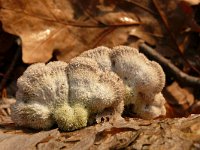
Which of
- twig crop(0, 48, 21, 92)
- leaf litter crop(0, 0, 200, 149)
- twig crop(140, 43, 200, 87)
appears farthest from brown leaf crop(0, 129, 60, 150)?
twig crop(140, 43, 200, 87)

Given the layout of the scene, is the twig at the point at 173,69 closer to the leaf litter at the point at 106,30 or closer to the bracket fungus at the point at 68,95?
the leaf litter at the point at 106,30

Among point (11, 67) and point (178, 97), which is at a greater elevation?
point (11, 67)

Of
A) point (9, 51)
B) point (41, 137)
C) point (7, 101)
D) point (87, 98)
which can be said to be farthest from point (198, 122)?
point (9, 51)

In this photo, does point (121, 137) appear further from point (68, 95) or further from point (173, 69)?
point (173, 69)

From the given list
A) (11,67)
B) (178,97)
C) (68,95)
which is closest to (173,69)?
(178,97)

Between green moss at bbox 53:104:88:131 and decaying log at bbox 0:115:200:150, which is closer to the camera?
decaying log at bbox 0:115:200:150

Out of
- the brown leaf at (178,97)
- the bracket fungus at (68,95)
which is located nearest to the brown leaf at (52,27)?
the brown leaf at (178,97)

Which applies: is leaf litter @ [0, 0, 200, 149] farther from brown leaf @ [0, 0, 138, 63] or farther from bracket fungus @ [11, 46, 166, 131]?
bracket fungus @ [11, 46, 166, 131]

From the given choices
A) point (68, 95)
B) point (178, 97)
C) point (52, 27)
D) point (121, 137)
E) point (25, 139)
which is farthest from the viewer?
point (178, 97)

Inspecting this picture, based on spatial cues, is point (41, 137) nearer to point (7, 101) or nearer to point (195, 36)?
point (7, 101)
